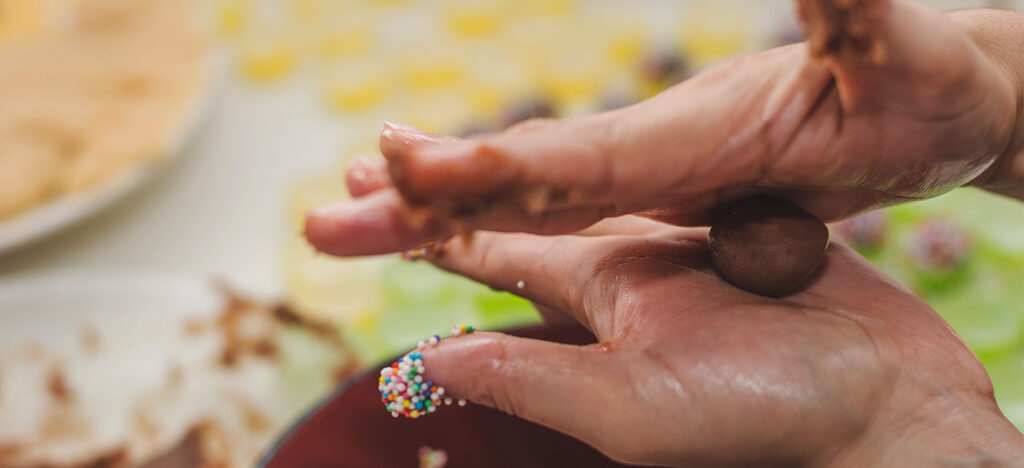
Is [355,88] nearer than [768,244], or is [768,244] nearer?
[768,244]

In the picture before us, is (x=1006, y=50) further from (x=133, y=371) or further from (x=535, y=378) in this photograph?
(x=133, y=371)

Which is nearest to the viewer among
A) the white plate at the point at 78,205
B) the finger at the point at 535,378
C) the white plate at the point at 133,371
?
the finger at the point at 535,378

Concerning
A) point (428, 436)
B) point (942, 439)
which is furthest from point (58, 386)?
point (942, 439)

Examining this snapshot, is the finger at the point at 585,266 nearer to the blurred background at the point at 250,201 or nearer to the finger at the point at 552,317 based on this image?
the finger at the point at 552,317

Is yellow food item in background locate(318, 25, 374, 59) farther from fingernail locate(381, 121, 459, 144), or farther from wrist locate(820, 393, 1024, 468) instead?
wrist locate(820, 393, 1024, 468)

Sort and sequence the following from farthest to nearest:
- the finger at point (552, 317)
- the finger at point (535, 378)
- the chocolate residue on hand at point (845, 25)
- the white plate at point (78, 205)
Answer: the white plate at point (78, 205)
the finger at point (552, 317)
the finger at point (535, 378)
the chocolate residue on hand at point (845, 25)

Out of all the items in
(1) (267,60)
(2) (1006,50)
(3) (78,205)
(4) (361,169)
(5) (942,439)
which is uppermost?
(2) (1006,50)

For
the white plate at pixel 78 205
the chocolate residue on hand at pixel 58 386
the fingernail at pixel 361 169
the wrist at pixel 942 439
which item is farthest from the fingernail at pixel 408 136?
the white plate at pixel 78 205

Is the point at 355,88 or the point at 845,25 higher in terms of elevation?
the point at 845,25
